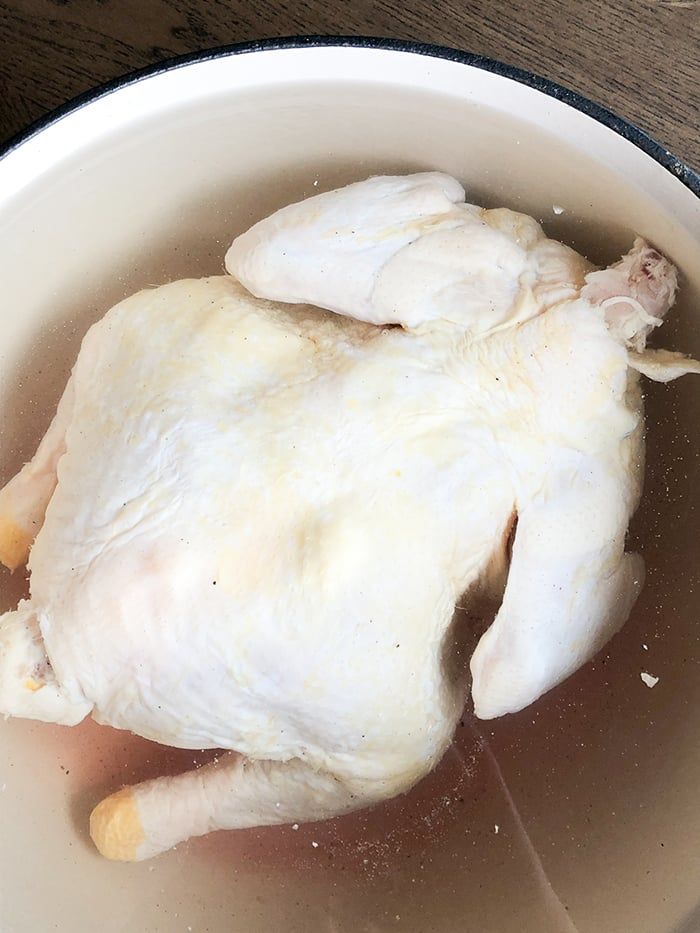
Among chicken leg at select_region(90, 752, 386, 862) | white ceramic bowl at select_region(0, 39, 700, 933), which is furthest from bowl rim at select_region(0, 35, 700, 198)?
chicken leg at select_region(90, 752, 386, 862)

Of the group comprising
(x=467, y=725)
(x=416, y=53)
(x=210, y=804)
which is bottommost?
(x=210, y=804)

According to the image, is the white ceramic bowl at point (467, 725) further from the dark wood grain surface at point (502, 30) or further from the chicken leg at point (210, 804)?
the dark wood grain surface at point (502, 30)

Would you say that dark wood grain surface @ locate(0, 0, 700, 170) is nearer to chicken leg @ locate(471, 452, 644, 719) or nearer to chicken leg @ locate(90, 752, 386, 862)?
chicken leg @ locate(471, 452, 644, 719)

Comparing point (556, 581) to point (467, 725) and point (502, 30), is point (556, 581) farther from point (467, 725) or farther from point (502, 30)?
point (502, 30)

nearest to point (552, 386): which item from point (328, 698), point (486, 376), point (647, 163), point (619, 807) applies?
point (486, 376)

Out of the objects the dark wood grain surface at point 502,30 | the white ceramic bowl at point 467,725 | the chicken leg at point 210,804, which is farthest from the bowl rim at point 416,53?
the chicken leg at point 210,804

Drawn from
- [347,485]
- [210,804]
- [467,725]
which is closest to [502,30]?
[347,485]
